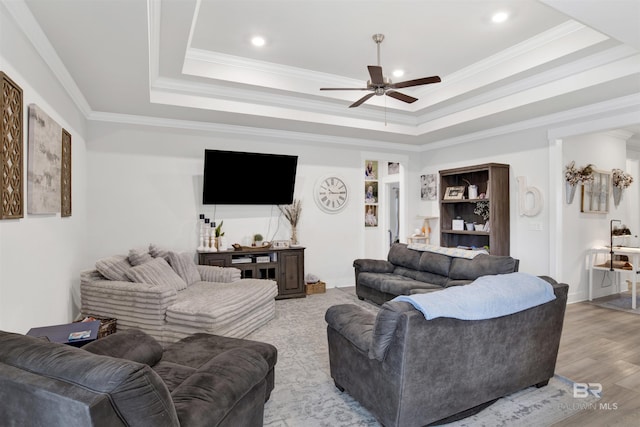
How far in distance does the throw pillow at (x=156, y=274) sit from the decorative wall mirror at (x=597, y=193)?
5.54 m

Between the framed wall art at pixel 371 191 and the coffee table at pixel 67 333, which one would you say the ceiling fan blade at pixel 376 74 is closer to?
the coffee table at pixel 67 333

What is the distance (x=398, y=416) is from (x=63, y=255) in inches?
131

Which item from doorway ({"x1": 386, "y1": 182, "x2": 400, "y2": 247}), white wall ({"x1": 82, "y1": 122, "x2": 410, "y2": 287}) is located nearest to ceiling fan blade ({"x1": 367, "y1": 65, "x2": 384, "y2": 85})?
white wall ({"x1": 82, "y1": 122, "x2": 410, "y2": 287})

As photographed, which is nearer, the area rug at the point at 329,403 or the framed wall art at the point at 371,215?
the area rug at the point at 329,403

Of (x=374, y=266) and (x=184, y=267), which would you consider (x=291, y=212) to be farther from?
(x=184, y=267)

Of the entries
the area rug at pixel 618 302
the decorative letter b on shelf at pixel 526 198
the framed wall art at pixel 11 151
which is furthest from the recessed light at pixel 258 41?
the area rug at pixel 618 302

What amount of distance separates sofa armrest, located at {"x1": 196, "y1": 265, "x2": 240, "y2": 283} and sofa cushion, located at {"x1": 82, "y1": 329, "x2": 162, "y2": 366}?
2.21 meters

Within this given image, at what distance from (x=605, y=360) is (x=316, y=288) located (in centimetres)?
361

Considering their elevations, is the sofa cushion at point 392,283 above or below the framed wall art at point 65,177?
below

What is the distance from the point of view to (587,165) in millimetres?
5355

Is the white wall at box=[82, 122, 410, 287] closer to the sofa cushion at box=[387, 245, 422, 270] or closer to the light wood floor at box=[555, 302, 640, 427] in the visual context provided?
the sofa cushion at box=[387, 245, 422, 270]

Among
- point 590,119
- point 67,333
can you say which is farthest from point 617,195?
point 67,333

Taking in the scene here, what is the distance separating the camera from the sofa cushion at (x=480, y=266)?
157 inches

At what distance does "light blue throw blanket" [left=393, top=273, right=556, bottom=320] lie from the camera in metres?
1.99
